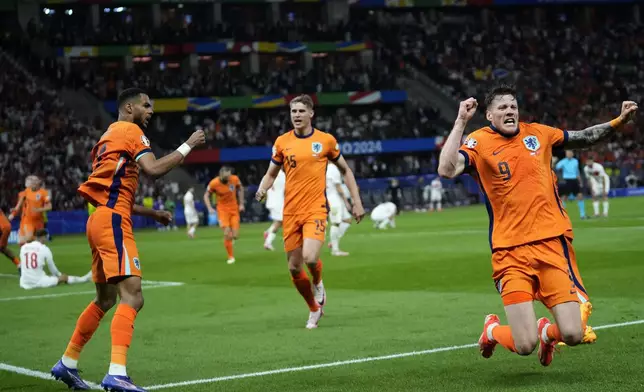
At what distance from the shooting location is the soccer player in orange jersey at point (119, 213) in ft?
27.5

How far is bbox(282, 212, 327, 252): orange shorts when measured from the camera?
12.6 metres

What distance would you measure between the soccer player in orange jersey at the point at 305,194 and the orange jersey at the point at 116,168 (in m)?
4.08

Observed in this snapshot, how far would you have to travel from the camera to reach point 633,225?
29031 millimetres

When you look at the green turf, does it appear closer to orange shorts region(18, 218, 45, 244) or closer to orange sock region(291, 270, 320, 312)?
orange sock region(291, 270, 320, 312)

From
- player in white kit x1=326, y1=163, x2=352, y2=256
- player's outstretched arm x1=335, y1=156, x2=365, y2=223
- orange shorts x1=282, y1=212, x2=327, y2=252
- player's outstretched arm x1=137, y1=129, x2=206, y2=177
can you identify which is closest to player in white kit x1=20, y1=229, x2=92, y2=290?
player in white kit x1=326, y1=163, x2=352, y2=256

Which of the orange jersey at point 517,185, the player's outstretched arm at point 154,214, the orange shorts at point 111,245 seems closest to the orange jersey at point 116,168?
the orange shorts at point 111,245

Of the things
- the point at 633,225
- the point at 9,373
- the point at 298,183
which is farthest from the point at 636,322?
the point at 633,225

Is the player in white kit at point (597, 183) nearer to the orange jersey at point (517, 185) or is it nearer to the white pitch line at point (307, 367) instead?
the white pitch line at point (307, 367)

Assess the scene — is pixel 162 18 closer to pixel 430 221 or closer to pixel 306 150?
pixel 430 221

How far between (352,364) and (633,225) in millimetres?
21322

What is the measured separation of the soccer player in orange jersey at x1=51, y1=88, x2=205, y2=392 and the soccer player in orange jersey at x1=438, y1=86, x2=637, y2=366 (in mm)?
2337

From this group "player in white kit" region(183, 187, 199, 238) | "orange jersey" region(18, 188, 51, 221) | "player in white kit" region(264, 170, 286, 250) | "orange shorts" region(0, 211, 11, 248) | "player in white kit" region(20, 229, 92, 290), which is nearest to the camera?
"player in white kit" region(20, 229, 92, 290)

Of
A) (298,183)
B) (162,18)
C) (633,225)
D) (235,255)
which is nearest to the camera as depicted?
(298,183)

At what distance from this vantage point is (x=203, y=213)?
50188mm
